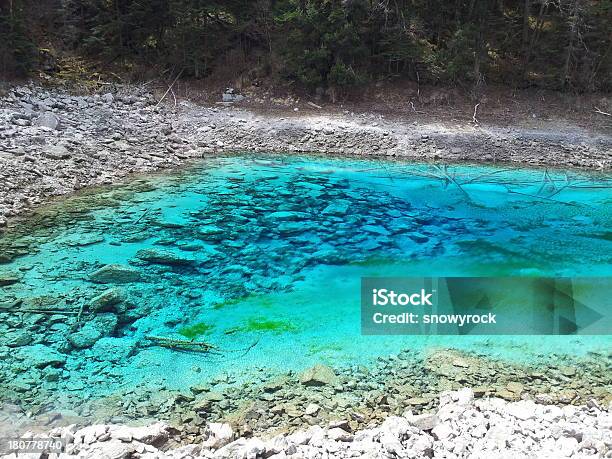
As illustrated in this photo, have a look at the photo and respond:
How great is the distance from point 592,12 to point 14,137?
20162 mm

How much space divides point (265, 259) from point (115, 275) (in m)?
2.38

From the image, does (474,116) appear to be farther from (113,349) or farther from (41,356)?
(41,356)

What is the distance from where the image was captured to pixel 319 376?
5.34 meters

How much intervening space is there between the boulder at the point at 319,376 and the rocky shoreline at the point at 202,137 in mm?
8347

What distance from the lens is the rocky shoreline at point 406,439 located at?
3.87m

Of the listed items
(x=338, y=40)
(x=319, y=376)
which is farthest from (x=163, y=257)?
(x=338, y=40)

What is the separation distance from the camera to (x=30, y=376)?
16.8ft

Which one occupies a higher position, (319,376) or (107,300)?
(107,300)

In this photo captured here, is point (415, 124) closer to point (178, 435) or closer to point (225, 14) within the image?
point (225, 14)

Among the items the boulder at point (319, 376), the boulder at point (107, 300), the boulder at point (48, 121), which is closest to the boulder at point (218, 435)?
the boulder at point (319, 376)

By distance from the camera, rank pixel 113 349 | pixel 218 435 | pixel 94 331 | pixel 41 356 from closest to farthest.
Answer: pixel 218 435 → pixel 41 356 → pixel 113 349 → pixel 94 331

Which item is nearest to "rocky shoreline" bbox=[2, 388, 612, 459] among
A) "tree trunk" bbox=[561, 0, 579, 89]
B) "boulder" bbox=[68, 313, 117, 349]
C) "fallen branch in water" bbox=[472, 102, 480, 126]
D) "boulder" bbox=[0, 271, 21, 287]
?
"boulder" bbox=[68, 313, 117, 349]

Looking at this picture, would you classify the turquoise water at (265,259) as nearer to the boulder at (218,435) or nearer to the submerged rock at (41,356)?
the submerged rock at (41,356)

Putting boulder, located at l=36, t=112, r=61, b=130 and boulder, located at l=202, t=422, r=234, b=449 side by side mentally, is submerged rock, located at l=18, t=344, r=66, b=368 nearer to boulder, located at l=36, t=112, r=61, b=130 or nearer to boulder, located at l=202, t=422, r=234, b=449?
boulder, located at l=202, t=422, r=234, b=449
